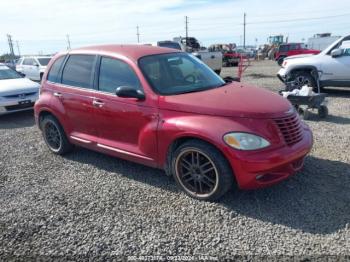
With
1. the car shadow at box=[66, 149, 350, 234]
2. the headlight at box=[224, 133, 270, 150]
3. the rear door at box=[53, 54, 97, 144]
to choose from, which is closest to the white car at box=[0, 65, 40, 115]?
the rear door at box=[53, 54, 97, 144]

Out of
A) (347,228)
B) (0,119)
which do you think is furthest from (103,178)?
(0,119)

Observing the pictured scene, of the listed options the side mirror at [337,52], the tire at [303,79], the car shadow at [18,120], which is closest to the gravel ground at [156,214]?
the car shadow at [18,120]

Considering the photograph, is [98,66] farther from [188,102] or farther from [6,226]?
[6,226]

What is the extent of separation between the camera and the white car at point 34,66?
1617cm

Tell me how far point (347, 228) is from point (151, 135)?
2344 millimetres

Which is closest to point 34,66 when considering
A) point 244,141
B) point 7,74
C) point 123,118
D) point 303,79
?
point 7,74

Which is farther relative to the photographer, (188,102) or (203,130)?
(188,102)

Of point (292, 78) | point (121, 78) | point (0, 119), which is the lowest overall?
point (0, 119)

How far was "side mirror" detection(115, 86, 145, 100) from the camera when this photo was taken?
13.1 feet

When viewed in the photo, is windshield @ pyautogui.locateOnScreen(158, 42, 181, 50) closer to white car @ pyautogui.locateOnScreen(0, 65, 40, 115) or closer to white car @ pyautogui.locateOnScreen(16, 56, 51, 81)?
white car @ pyautogui.locateOnScreen(16, 56, 51, 81)

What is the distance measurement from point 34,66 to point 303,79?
13116 mm

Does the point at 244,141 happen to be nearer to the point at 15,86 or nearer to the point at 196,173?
the point at 196,173

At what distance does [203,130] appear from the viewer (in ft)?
11.6

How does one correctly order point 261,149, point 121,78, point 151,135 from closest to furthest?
point 261,149 → point 151,135 → point 121,78
